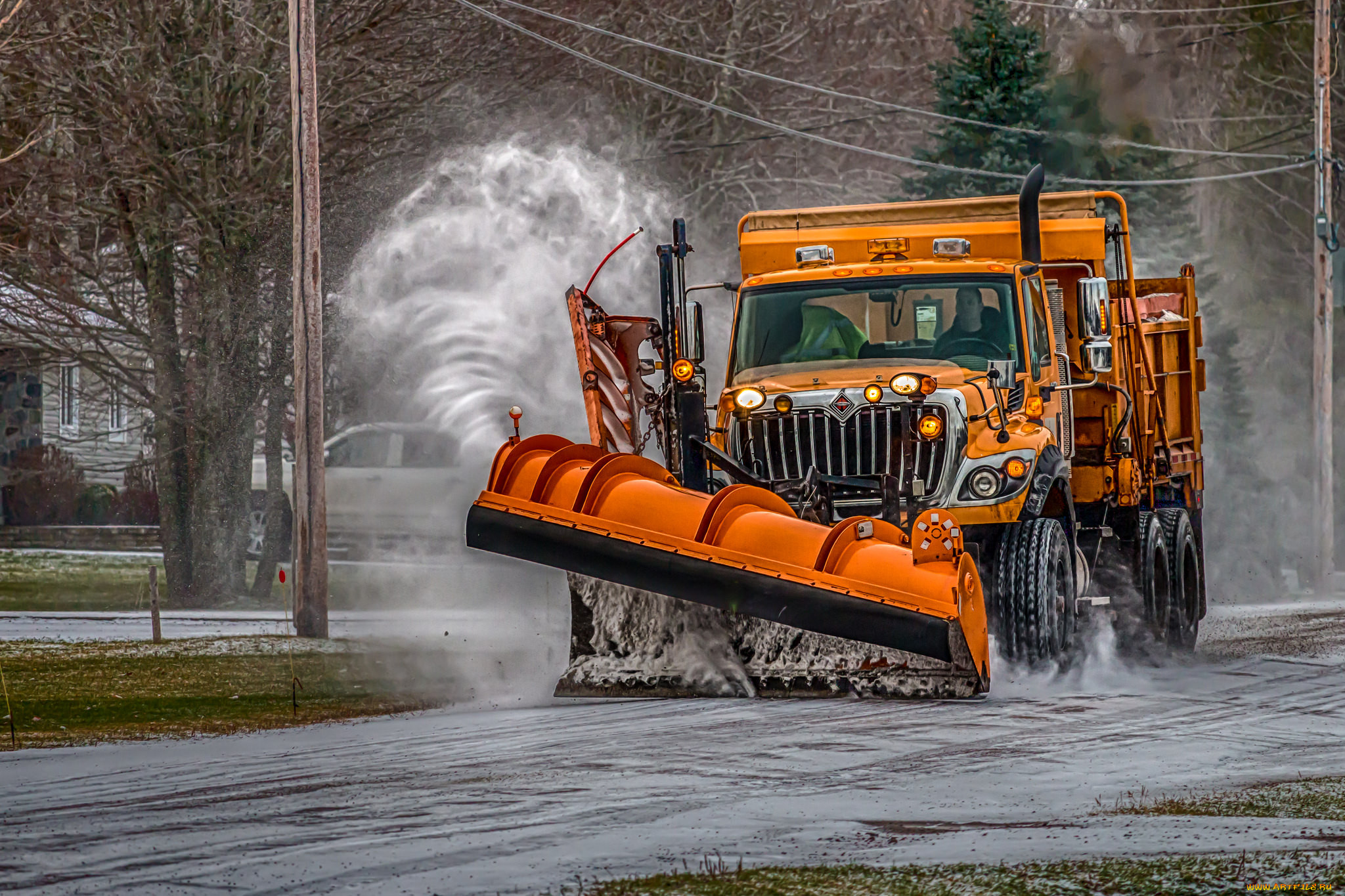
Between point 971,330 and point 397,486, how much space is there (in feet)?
33.1

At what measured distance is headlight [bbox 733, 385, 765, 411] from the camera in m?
10.7

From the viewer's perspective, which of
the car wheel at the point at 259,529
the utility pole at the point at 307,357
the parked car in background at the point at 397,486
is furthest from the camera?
the car wheel at the point at 259,529

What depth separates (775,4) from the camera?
3606 centimetres

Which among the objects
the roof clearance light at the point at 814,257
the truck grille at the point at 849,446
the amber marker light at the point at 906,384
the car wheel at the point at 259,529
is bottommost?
the car wheel at the point at 259,529

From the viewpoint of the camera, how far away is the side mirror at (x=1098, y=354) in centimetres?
1153

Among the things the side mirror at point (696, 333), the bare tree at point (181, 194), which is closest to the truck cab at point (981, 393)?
the side mirror at point (696, 333)

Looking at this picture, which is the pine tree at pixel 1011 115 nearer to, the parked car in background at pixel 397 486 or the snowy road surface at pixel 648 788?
the parked car in background at pixel 397 486

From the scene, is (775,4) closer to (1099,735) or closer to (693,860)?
(1099,735)

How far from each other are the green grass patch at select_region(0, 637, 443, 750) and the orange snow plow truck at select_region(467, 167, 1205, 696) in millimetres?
2272

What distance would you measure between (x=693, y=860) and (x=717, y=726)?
3109mm

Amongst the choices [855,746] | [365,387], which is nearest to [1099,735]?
[855,746]

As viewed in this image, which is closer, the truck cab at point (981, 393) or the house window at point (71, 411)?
the truck cab at point (981, 393)

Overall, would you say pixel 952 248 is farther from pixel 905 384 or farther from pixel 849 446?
pixel 849 446

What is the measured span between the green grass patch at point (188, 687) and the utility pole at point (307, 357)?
0.60m
